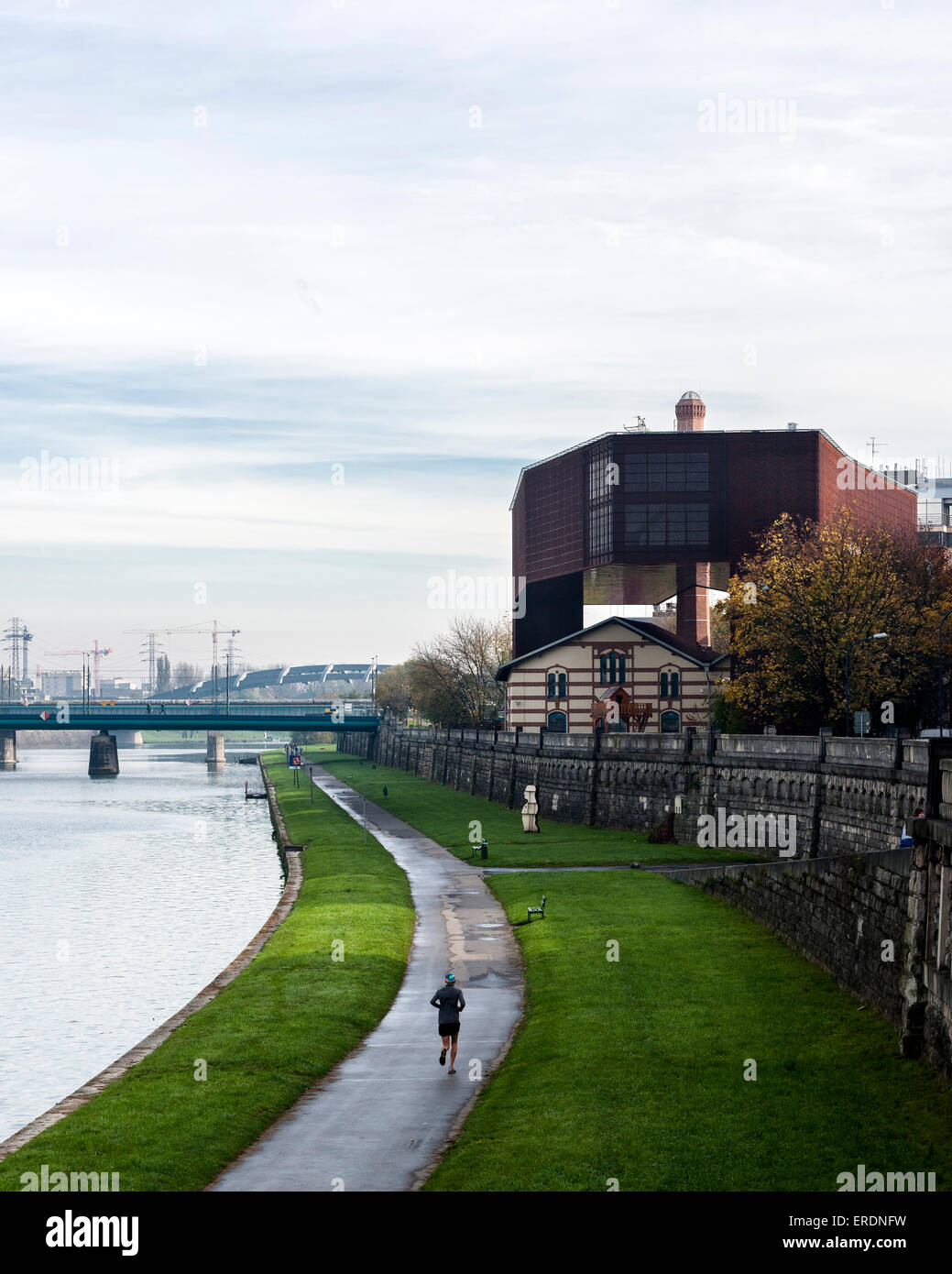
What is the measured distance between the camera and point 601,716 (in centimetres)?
10375

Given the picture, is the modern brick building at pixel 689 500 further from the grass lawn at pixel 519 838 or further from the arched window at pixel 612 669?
the grass lawn at pixel 519 838

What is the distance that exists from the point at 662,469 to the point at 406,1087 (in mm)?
85300

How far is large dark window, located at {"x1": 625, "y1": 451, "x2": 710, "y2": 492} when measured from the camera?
10638 centimetres

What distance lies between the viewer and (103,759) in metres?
176

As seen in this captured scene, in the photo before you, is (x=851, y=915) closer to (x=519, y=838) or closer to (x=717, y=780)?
(x=717, y=780)

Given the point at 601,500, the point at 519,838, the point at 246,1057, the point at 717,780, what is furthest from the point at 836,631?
the point at 246,1057

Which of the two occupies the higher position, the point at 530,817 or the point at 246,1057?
the point at 530,817

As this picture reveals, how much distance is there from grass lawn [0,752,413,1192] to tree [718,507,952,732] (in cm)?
3148

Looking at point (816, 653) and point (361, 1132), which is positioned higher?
point (816, 653)

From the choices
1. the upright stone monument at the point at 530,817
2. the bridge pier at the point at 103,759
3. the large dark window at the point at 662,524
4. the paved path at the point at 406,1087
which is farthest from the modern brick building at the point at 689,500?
the bridge pier at the point at 103,759
